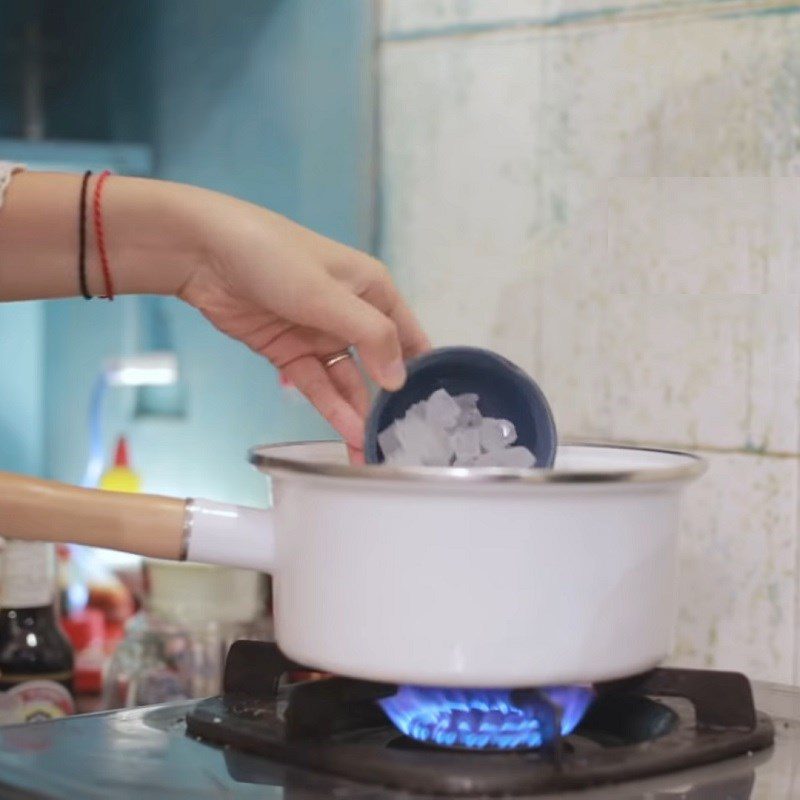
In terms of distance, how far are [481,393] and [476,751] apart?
10.4 inches

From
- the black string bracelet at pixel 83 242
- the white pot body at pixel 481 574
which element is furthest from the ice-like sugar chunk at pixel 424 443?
the black string bracelet at pixel 83 242

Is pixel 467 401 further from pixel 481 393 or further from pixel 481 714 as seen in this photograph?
pixel 481 714

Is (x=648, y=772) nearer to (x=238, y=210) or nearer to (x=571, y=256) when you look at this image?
(x=238, y=210)

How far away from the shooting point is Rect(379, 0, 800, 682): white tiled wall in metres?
1.27

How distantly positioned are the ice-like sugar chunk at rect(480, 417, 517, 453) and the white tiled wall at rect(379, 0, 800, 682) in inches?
14.3

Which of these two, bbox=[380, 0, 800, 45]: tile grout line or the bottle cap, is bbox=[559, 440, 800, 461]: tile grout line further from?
the bottle cap

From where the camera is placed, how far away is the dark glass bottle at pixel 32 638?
1.42 metres

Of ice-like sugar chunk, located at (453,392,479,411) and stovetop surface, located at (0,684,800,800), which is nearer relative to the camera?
stovetop surface, located at (0,684,800,800)

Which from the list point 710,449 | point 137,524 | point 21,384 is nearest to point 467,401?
point 137,524

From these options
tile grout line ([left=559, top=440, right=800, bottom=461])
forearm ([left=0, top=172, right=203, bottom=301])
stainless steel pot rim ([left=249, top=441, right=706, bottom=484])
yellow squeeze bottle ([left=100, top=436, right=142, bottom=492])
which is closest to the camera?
stainless steel pot rim ([left=249, top=441, right=706, bottom=484])

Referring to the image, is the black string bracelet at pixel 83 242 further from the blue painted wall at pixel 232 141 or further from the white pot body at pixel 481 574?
the blue painted wall at pixel 232 141

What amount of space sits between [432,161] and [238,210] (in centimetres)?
52

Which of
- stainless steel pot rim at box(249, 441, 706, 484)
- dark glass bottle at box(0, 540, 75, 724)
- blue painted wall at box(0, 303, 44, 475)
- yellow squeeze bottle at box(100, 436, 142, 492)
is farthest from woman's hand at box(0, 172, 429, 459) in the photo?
blue painted wall at box(0, 303, 44, 475)

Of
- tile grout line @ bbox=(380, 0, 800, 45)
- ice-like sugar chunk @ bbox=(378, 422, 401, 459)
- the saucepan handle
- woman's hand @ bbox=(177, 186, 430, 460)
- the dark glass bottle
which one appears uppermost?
tile grout line @ bbox=(380, 0, 800, 45)
